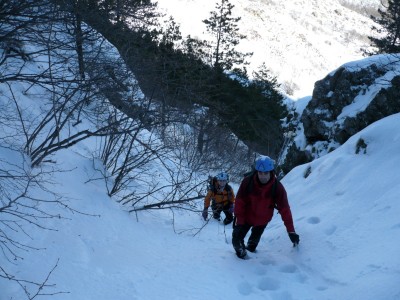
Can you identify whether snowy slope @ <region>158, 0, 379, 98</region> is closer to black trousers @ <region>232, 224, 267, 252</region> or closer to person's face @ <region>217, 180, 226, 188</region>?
person's face @ <region>217, 180, 226, 188</region>

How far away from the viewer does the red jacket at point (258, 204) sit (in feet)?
16.6

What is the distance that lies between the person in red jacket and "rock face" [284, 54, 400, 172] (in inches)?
244

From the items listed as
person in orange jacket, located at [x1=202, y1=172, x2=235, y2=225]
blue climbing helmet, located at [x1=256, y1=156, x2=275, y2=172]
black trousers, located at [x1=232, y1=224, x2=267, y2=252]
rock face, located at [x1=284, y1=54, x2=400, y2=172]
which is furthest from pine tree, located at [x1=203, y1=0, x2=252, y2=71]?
blue climbing helmet, located at [x1=256, y1=156, x2=275, y2=172]

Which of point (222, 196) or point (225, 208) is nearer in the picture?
point (225, 208)

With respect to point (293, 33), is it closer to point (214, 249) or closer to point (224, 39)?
point (224, 39)

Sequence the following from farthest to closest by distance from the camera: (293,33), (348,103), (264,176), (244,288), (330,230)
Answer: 1. (293,33)
2. (348,103)
3. (330,230)
4. (264,176)
5. (244,288)

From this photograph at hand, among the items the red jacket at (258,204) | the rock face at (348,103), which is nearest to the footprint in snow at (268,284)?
the red jacket at (258,204)

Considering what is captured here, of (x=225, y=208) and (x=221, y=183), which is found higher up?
(x=221, y=183)

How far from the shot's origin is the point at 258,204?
5207 millimetres

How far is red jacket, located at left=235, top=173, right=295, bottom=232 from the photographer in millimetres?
5047

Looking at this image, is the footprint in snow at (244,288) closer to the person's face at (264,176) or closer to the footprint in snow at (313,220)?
the person's face at (264,176)

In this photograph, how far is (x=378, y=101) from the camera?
10172 mm

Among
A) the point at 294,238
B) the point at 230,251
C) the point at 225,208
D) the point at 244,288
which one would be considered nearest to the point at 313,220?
the point at 294,238

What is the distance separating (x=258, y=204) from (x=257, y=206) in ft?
0.11
